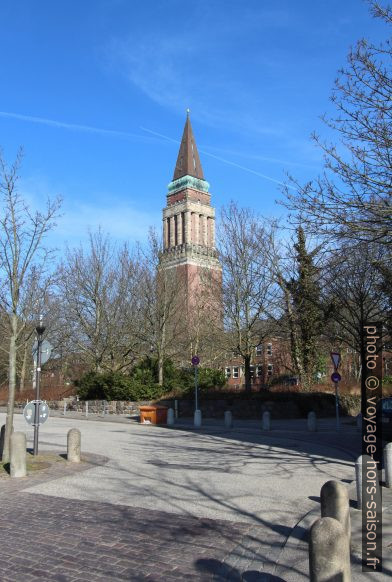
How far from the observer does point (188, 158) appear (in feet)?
339

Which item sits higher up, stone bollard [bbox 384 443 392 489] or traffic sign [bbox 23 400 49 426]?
traffic sign [bbox 23 400 49 426]

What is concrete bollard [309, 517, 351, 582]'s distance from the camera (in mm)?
3975

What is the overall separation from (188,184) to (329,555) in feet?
339

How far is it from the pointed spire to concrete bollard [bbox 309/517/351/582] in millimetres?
100011

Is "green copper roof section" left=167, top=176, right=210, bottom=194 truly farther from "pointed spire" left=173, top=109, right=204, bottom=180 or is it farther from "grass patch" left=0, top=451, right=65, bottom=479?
"grass patch" left=0, top=451, right=65, bottom=479

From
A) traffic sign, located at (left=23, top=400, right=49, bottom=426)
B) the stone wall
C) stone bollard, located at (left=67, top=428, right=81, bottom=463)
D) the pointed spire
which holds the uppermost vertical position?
the pointed spire

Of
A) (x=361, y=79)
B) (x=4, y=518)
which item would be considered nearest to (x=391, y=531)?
(x=4, y=518)

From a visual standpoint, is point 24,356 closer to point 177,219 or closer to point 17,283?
point 17,283

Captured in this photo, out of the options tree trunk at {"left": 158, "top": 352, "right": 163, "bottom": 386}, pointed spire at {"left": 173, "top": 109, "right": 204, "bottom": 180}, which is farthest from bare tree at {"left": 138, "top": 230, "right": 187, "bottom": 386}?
pointed spire at {"left": 173, "top": 109, "right": 204, "bottom": 180}

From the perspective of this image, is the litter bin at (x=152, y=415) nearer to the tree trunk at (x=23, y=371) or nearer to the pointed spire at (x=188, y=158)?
the tree trunk at (x=23, y=371)

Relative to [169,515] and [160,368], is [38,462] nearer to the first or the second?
[169,515]

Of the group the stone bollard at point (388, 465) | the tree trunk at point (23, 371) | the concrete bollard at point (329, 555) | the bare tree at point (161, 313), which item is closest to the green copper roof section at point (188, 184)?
the tree trunk at point (23, 371)

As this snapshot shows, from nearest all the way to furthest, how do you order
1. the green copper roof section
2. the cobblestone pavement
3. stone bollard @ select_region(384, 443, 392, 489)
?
1. the cobblestone pavement
2. stone bollard @ select_region(384, 443, 392, 489)
3. the green copper roof section

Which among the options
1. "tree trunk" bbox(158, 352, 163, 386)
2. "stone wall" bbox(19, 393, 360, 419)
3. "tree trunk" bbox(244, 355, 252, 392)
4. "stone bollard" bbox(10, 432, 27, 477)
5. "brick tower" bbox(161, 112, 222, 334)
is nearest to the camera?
"stone bollard" bbox(10, 432, 27, 477)
